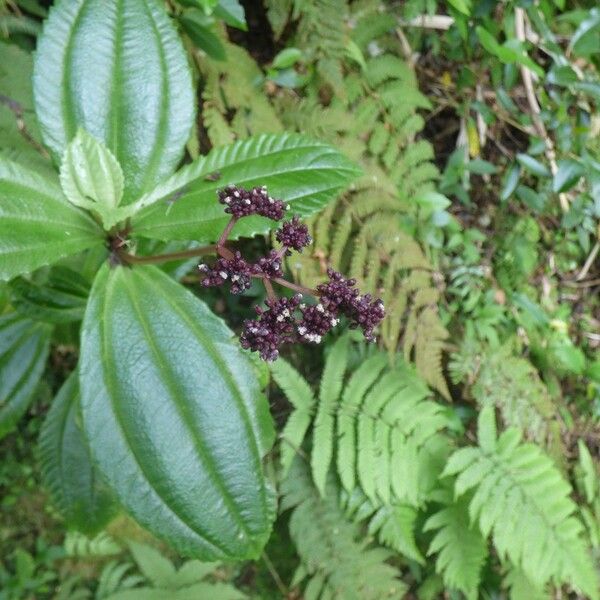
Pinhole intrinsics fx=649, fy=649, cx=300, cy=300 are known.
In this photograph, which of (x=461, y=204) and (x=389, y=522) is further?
(x=461, y=204)

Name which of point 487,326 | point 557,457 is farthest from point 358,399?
point 557,457

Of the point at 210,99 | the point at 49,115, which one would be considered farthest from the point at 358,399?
the point at 49,115

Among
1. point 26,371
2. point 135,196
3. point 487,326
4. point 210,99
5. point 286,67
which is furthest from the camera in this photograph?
point 487,326

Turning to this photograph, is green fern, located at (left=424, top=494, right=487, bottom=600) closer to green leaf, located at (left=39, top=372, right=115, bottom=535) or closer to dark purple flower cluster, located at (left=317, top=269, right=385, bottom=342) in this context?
green leaf, located at (left=39, top=372, right=115, bottom=535)

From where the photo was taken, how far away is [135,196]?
1.20 meters

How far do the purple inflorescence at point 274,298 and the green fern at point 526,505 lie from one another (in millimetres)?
1438

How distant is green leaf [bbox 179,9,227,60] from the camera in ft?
5.58

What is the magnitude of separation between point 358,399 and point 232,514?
4.02 ft

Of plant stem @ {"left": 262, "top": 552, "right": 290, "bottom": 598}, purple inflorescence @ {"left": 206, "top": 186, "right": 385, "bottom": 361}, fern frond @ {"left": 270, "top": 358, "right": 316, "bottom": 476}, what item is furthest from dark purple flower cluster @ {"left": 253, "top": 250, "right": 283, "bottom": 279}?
plant stem @ {"left": 262, "top": 552, "right": 290, "bottom": 598}

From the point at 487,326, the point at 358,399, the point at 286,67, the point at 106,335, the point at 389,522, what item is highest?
the point at 286,67

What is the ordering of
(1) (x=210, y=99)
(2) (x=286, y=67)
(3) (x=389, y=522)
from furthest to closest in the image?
1. (3) (x=389, y=522)
2. (2) (x=286, y=67)
3. (1) (x=210, y=99)

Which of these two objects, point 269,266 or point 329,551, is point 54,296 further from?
point 329,551

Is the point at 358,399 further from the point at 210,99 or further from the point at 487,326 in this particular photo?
the point at 210,99

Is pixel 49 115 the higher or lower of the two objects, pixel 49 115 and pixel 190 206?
the higher
